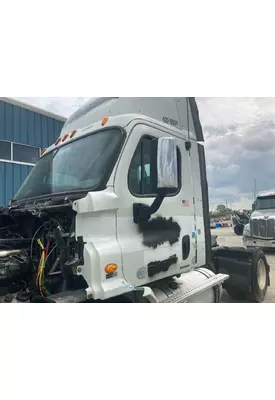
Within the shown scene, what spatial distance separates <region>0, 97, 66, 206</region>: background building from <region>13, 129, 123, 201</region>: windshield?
640 millimetres

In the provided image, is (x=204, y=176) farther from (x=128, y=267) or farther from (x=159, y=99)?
(x=128, y=267)

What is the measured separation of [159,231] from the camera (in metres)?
2.45

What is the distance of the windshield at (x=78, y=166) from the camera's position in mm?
2234

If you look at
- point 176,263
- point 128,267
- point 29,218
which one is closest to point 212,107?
point 176,263

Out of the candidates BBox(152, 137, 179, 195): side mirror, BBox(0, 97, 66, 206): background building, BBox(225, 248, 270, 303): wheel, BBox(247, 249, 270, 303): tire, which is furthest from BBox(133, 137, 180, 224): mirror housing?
BBox(247, 249, 270, 303): tire

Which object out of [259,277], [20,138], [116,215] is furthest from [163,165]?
[20,138]

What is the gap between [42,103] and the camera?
9.56 feet

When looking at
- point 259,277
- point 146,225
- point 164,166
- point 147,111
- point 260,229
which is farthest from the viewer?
point 260,229

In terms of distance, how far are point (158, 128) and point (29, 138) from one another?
2302 millimetres

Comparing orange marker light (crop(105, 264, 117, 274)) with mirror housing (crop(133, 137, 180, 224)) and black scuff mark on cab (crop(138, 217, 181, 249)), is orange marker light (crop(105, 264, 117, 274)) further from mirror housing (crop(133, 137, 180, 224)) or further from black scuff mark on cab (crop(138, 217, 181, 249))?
mirror housing (crop(133, 137, 180, 224))

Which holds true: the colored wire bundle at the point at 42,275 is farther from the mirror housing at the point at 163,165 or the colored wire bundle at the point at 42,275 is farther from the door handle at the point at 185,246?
the door handle at the point at 185,246

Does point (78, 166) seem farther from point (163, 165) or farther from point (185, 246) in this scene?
point (185, 246)

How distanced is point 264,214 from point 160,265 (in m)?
2.87

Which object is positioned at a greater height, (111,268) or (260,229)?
(260,229)
